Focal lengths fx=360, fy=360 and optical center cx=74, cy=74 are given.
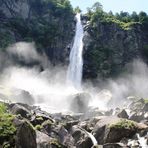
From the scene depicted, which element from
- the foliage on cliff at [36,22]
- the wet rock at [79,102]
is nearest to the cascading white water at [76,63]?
the foliage on cliff at [36,22]

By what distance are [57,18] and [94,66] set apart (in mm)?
16493

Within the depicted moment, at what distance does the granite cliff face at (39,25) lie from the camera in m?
73.9

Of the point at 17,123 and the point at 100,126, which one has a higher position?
the point at 17,123

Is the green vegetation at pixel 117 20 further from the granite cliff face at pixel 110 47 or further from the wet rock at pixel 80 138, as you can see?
the wet rock at pixel 80 138

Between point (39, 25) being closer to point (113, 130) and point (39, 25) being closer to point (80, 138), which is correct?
point (113, 130)

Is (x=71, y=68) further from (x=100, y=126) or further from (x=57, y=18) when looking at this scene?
(x=100, y=126)

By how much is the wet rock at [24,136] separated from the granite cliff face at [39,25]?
50470mm

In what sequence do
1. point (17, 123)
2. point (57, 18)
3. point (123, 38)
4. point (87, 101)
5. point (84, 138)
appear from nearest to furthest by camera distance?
point (17, 123) < point (84, 138) < point (87, 101) < point (123, 38) < point (57, 18)

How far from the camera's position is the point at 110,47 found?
76000mm

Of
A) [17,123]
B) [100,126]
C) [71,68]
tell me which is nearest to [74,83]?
[71,68]

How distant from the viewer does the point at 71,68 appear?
71750 millimetres

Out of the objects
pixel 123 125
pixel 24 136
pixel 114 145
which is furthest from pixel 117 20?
pixel 24 136

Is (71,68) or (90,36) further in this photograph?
(90,36)

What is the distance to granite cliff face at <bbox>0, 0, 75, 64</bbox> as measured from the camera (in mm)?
73875
